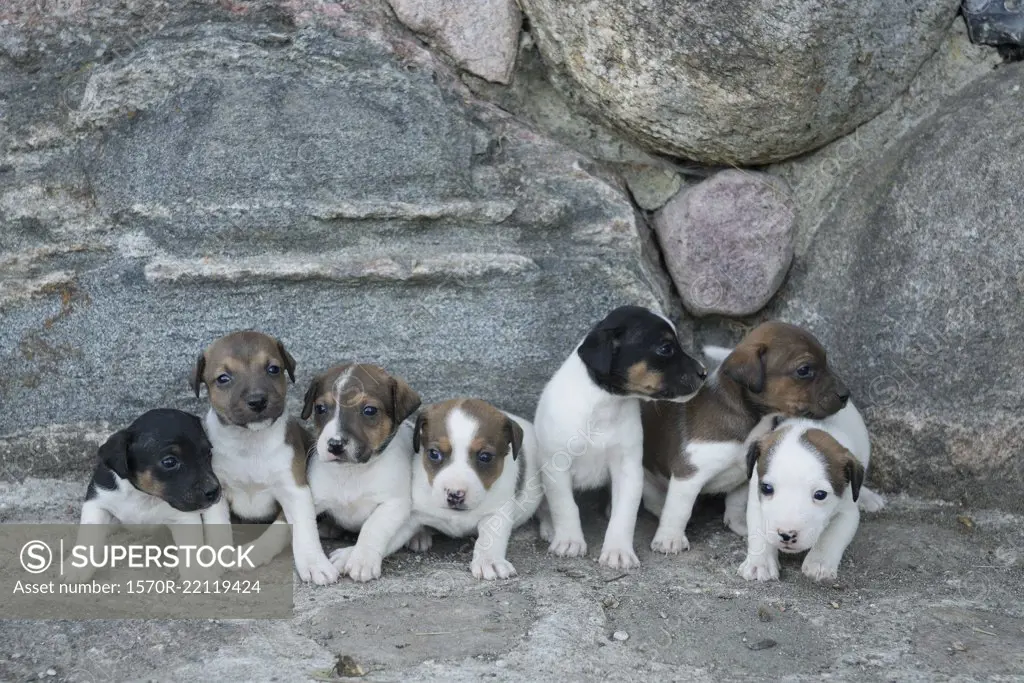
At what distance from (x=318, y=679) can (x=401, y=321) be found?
2871 mm

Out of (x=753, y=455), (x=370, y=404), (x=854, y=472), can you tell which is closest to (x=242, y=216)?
(x=370, y=404)

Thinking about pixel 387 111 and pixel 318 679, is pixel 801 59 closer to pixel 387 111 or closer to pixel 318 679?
pixel 387 111

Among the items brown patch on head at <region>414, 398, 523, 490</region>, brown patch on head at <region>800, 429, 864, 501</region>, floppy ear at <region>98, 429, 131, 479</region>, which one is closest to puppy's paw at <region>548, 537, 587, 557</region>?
brown patch on head at <region>414, 398, 523, 490</region>

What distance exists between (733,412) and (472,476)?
166 cm

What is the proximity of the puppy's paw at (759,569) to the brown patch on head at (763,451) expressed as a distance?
1.48ft

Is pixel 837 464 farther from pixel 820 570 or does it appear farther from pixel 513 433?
pixel 513 433

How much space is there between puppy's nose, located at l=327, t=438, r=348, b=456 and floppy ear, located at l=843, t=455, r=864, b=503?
8.70 ft

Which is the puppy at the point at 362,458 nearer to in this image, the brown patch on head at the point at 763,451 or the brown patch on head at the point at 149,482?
the brown patch on head at the point at 149,482

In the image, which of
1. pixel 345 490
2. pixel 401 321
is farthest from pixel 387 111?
pixel 345 490

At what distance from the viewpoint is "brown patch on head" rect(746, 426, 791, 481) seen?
6.55 m

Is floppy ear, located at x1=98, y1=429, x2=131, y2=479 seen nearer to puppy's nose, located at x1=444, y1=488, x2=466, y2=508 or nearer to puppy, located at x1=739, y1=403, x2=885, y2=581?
puppy's nose, located at x1=444, y1=488, x2=466, y2=508

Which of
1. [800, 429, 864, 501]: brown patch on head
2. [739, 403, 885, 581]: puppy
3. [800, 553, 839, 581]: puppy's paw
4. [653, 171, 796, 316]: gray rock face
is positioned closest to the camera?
[739, 403, 885, 581]: puppy

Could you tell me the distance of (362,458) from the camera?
6602mm

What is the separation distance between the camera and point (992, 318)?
23.1 ft
